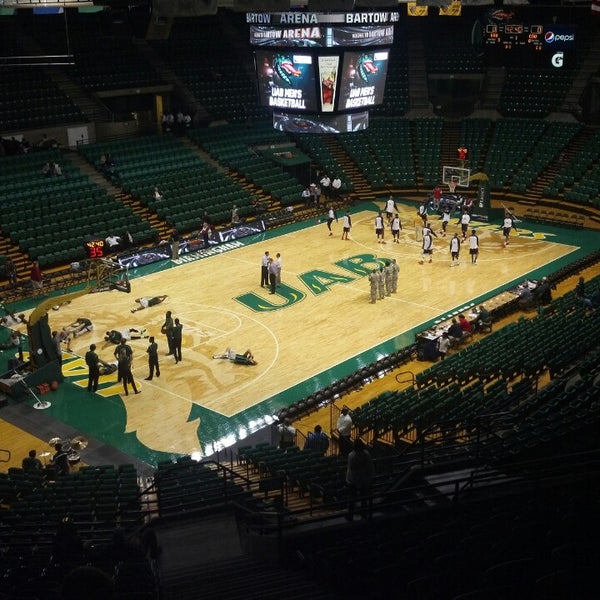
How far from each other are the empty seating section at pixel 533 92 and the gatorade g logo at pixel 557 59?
304 inches

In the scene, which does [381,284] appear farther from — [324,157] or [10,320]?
[324,157]

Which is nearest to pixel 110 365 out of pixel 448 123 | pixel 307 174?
pixel 307 174

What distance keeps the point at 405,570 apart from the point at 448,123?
37.8m

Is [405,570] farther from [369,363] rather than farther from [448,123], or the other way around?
[448,123]

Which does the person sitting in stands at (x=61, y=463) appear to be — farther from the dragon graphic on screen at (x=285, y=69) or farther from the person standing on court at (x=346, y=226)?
the person standing on court at (x=346, y=226)

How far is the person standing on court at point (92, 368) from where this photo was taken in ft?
63.4

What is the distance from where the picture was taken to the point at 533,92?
42.8 meters

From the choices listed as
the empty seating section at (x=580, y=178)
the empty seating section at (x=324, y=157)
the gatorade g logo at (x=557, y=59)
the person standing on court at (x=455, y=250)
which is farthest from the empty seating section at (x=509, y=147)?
the person standing on court at (x=455, y=250)

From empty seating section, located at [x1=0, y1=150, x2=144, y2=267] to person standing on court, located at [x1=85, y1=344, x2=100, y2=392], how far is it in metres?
9.51

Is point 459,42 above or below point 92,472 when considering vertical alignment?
above

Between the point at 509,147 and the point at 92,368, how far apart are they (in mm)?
27494

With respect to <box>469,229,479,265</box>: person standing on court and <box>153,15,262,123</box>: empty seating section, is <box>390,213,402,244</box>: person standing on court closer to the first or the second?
<box>469,229,479,265</box>: person standing on court

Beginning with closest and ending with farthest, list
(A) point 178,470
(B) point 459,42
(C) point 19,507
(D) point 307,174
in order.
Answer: (C) point 19,507, (A) point 178,470, (D) point 307,174, (B) point 459,42

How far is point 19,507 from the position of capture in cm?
1286
